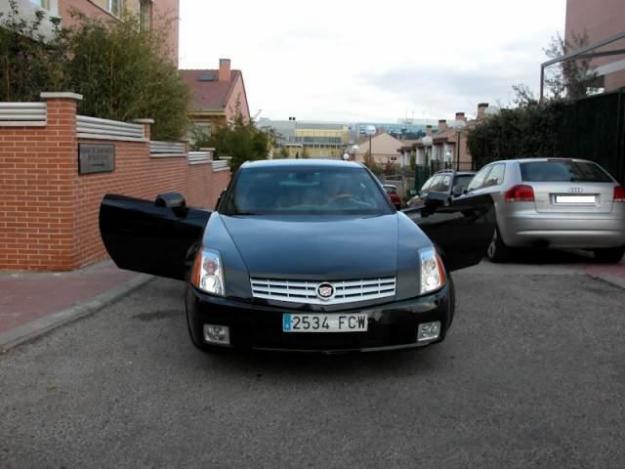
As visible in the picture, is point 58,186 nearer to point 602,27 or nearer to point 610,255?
point 610,255

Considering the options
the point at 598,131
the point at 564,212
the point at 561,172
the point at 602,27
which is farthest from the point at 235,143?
the point at 564,212

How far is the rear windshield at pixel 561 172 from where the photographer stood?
9484 mm

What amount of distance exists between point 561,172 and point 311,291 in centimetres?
623

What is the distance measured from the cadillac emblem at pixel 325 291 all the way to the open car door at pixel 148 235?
2259 millimetres

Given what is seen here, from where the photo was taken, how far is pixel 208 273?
4719 mm

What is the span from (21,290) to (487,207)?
481cm

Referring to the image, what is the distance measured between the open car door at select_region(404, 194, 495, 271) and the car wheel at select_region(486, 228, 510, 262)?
294cm

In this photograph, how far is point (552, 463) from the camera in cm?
343

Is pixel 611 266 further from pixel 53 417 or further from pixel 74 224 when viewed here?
pixel 53 417

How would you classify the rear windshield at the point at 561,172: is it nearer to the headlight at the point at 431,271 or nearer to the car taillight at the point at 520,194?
the car taillight at the point at 520,194

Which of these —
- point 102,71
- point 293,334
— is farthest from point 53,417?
point 102,71

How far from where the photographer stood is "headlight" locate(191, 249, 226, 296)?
15.2 feet

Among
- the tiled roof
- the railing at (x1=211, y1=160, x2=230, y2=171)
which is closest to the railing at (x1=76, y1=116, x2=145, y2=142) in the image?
the railing at (x1=211, y1=160, x2=230, y2=171)

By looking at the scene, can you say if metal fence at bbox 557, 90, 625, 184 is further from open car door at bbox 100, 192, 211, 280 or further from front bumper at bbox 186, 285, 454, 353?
front bumper at bbox 186, 285, 454, 353
